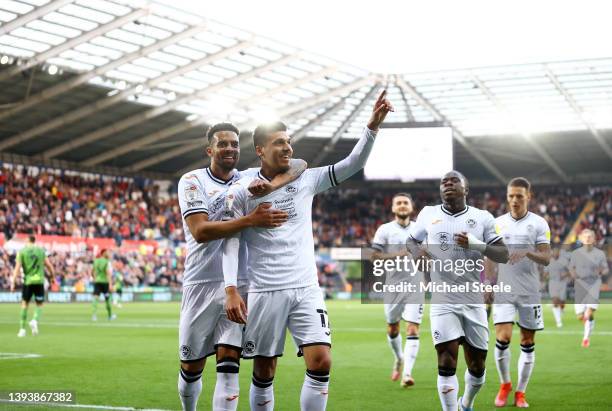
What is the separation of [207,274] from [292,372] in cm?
603

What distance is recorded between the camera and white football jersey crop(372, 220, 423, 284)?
11.7 meters

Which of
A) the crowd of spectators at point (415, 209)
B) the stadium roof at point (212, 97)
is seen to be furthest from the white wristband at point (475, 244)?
the crowd of spectators at point (415, 209)

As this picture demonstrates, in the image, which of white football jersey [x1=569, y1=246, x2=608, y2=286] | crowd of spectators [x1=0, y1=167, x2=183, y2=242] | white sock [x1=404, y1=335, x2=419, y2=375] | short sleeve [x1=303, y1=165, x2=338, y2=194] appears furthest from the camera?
crowd of spectators [x1=0, y1=167, x2=183, y2=242]

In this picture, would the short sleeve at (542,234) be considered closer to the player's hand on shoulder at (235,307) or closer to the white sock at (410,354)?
the white sock at (410,354)

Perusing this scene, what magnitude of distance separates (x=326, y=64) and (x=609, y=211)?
963 inches

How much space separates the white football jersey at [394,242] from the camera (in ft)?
38.4

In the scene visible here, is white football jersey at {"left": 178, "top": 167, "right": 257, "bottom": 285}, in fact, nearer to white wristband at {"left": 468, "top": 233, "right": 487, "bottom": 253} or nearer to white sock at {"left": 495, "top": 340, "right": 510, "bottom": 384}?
white wristband at {"left": 468, "top": 233, "right": 487, "bottom": 253}

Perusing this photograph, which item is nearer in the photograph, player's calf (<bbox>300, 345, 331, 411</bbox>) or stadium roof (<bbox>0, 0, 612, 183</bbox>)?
player's calf (<bbox>300, 345, 331, 411</bbox>)

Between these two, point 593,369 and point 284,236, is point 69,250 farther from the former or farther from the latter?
point 284,236

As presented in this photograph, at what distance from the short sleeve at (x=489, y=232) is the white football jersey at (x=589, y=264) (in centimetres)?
1112

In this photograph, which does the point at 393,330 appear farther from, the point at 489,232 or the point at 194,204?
the point at 194,204

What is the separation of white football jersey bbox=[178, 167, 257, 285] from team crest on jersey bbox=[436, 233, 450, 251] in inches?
79.6

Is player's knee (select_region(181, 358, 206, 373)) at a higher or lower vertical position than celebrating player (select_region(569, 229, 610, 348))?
lower

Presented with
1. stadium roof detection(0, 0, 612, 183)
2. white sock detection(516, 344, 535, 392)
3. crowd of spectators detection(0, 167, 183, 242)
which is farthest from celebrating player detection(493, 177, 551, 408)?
crowd of spectators detection(0, 167, 183, 242)
